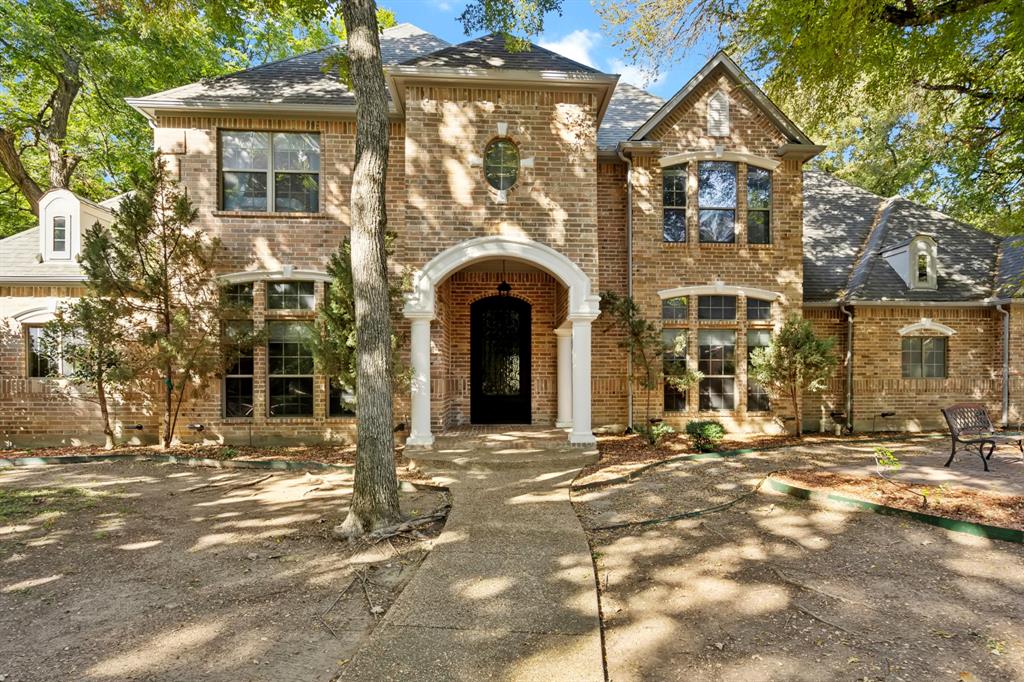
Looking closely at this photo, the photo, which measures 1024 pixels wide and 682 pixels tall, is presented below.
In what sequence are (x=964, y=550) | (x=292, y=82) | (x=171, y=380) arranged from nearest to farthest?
(x=964, y=550) < (x=171, y=380) < (x=292, y=82)

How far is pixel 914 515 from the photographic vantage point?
16.6 ft

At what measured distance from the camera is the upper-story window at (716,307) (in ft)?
34.7

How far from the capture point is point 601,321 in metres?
10.4

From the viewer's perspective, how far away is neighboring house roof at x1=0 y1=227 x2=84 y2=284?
9797mm

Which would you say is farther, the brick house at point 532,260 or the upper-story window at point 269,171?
the upper-story window at point 269,171

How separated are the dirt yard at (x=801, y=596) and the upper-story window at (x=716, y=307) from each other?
555 cm

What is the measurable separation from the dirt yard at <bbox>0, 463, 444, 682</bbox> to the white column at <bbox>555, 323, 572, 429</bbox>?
15.0 ft

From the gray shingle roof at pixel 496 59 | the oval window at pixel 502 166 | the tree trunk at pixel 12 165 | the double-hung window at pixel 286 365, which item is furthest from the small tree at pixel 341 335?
the tree trunk at pixel 12 165

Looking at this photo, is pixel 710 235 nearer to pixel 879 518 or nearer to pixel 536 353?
pixel 536 353

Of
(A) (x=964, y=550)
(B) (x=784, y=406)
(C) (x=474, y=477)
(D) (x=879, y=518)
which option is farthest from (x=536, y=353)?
(A) (x=964, y=550)

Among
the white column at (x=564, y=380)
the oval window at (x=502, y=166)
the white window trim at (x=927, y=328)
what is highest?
the oval window at (x=502, y=166)

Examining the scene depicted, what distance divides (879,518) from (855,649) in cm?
285

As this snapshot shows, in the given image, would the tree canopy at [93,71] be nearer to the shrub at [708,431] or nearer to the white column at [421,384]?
the white column at [421,384]

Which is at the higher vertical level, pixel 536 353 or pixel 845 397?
pixel 536 353
